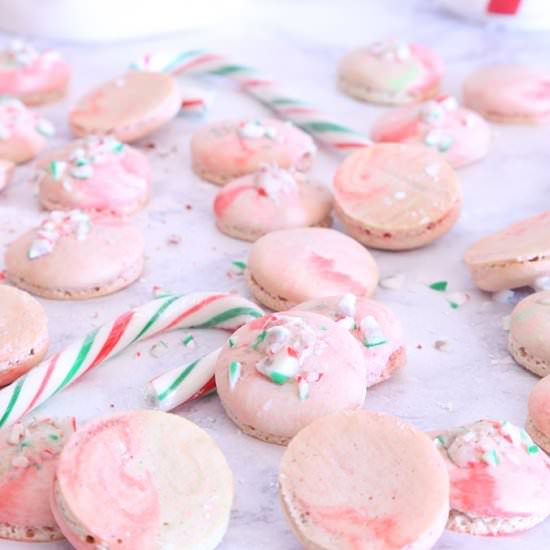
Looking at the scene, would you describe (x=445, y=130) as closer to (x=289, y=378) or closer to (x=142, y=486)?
(x=289, y=378)

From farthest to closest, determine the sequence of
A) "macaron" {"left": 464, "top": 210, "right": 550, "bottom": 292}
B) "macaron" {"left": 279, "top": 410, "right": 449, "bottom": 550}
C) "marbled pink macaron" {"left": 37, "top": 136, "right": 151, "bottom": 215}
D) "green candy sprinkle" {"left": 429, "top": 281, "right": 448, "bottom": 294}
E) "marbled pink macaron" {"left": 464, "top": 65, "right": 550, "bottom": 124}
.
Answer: "marbled pink macaron" {"left": 464, "top": 65, "right": 550, "bottom": 124}, "marbled pink macaron" {"left": 37, "top": 136, "right": 151, "bottom": 215}, "green candy sprinkle" {"left": 429, "top": 281, "right": 448, "bottom": 294}, "macaron" {"left": 464, "top": 210, "right": 550, "bottom": 292}, "macaron" {"left": 279, "top": 410, "right": 449, "bottom": 550}

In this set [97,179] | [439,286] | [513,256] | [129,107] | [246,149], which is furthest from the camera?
[129,107]

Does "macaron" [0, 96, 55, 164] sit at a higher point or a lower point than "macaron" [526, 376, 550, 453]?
lower

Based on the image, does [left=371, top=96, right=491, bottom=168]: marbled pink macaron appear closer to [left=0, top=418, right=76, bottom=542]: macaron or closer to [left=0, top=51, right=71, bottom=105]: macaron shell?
[left=0, top=51, right=71, bottom=105]: macaron shell

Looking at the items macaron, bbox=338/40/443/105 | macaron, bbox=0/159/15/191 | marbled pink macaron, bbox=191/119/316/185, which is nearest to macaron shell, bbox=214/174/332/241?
marbled pink macaron, bbox=191/119/316/185

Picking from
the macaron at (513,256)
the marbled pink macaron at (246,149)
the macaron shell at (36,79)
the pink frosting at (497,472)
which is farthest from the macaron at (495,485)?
the macaron shell at (36,79)

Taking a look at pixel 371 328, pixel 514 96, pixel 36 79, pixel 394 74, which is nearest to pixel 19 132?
pixel 36 79

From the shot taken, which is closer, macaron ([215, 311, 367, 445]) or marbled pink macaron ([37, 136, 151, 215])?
macaron ([215, 311, 367, 445])

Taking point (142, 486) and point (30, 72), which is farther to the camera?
point (30, 72)
